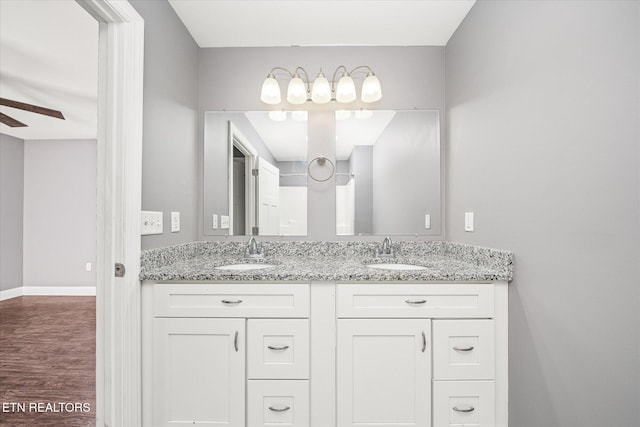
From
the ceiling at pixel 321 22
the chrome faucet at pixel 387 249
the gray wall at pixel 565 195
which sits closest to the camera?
the gray wall at pixel 565 195

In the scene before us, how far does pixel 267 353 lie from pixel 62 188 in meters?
4.72

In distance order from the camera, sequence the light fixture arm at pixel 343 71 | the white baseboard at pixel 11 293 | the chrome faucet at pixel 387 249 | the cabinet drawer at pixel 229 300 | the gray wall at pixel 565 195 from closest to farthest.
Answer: the gray wall at pixel 565 195, the cabinet drawer at pixel 229 300, the chrome faucet at pixel 387 249, the light fixture arm at pixel 343 71, the white baseboard at pixel 11 293

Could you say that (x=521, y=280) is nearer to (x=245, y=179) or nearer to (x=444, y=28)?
(x=444, y=28)

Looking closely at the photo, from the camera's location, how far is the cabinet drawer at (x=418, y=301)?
1439 millimetres

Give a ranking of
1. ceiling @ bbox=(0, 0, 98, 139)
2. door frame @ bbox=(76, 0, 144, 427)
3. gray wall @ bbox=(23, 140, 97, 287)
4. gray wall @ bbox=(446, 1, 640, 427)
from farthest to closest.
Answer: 1. gray wall @ bbox=(23, 140, 97, 287)
2. ceiling @ bbox=(0, 0, 98, 139)
3. door frame @ bbox=(76, 0, 144, 427)
4. gray wall @ bbox=(446, 1, 640, 427)

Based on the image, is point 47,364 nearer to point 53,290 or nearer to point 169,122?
point 169,122

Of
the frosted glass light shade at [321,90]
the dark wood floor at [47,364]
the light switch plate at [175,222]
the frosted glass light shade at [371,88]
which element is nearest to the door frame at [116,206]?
the light switch plate at [175,222]

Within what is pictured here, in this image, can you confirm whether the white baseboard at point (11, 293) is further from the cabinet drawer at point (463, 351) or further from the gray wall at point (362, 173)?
the cabinet drawer at point (463, 351)

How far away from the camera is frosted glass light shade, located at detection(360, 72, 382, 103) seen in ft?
6.60

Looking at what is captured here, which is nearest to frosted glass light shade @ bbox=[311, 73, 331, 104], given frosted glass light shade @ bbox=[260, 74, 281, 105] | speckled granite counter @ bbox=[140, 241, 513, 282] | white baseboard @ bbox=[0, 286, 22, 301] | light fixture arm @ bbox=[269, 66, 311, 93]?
light fixture arm @ bbox=[269, 66, 311, 93]

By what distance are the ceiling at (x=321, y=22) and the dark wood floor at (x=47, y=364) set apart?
229 centimetres

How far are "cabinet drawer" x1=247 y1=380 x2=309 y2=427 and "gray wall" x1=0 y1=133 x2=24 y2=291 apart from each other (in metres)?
4.85

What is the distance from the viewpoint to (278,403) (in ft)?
4.68

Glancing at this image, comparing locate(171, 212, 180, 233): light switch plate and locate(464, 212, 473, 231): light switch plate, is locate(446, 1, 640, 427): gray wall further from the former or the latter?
locate(171, 212, 180, 233): light switch plate
